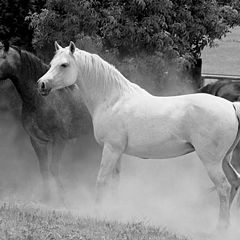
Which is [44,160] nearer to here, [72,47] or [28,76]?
[28,76]

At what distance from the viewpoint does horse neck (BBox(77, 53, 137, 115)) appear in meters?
7.04

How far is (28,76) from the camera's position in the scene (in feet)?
26.6

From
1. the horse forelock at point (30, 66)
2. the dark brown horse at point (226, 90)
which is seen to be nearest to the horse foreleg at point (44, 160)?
the horse forelock at point (30, 66)

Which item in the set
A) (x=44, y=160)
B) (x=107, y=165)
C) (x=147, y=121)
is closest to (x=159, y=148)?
(x=147, y=121)

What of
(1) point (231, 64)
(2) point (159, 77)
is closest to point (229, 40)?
(1) point (231, 64)

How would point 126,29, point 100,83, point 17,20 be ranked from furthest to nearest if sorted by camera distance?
1. point 17,20
2. point 126,29
3. point 100,83

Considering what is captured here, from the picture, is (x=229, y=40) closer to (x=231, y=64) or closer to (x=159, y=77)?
(x=231, y=64)

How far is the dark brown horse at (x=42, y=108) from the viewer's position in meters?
8.05

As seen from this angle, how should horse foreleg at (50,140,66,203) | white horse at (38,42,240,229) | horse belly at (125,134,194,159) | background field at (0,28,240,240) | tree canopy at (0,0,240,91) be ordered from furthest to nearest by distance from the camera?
tree canopy at (0,0,240,91), horse foreleg at (50,140,66,203), horse belly at (125,134,194,159), white horse at (38,42,240,229), background field at (0,28,240,240)

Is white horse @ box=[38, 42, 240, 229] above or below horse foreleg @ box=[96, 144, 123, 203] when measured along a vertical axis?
above

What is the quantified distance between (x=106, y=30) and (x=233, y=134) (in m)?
3.44

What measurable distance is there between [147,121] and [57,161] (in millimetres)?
1902

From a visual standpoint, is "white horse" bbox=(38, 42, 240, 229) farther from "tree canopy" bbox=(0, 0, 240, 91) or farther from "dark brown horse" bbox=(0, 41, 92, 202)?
"tree canopy" bbox=(0, 0, 240, 91)

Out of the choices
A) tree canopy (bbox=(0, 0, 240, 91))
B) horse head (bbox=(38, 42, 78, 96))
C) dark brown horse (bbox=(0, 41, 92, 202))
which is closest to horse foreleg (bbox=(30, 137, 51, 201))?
dark brown horse (bbox=(0, 41, 92, 202))
